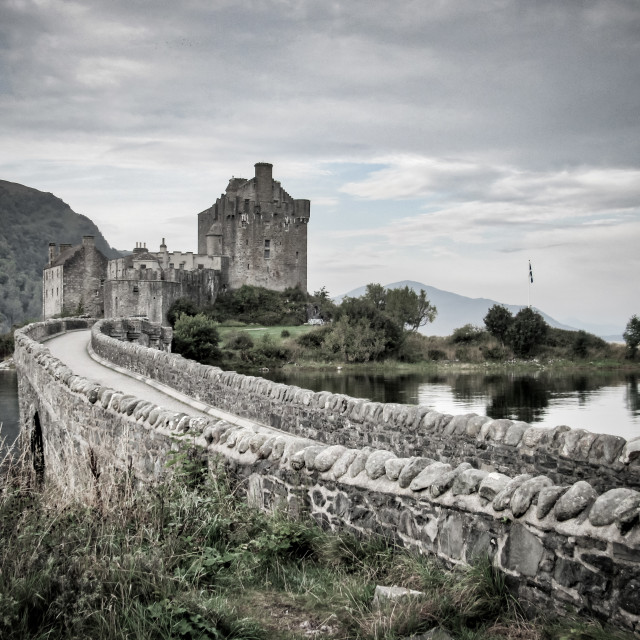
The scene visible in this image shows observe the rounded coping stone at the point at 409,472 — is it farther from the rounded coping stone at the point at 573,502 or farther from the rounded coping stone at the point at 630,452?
the rounded coping stone at the point at 630,452

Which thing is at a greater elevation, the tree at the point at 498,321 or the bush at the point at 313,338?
the tree at the point at 498,321

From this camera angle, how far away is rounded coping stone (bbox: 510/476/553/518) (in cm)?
449

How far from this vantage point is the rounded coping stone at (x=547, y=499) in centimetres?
438

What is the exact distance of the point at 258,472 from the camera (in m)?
6.65

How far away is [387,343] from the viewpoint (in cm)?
5791

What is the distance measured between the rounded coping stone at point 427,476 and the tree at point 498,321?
58069mm

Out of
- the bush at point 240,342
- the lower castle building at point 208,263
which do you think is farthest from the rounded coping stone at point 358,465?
the lower castle building at point 208,263

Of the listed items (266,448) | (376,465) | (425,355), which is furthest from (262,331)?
(376,465)

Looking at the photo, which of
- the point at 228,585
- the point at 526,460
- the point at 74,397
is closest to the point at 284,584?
the point at 228,585

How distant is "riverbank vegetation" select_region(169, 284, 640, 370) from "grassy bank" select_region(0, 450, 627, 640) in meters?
44.4

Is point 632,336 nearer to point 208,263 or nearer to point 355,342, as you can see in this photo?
point 355,342

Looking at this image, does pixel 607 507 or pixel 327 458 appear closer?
pixel 607 507

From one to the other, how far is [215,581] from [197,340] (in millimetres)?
46849

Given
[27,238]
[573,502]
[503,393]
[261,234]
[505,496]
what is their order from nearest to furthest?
[573,502] < [505,496] < [503,393] < [261,234] < [27,238]
